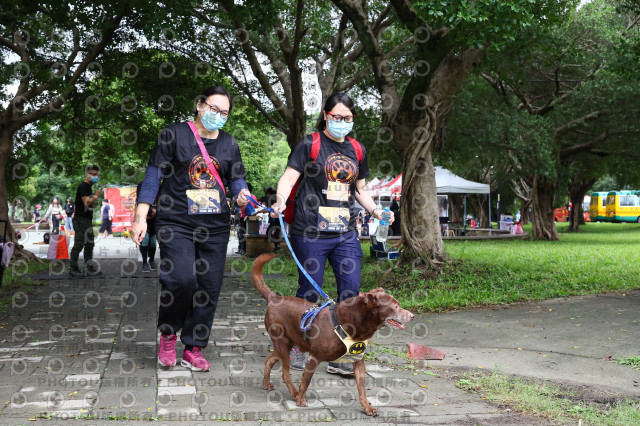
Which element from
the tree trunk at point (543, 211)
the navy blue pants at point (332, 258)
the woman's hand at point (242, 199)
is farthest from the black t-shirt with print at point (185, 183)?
the tree trunk at point (543, 211)

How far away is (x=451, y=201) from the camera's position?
39.8 metres

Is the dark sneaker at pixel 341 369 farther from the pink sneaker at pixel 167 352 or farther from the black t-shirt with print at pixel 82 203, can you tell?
the black t-shirt with print at pixel 82 203

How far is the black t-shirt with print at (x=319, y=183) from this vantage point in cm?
461

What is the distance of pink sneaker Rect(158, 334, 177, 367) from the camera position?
4.68 metres

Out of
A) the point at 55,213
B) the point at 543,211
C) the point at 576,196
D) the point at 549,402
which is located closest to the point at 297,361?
the point at 549,402

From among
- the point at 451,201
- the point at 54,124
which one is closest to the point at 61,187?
the point at 451,201

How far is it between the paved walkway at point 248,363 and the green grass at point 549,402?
15cm

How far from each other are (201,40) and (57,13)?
5649 mm

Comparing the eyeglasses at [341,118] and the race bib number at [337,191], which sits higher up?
the eyeglasses at [341,118]

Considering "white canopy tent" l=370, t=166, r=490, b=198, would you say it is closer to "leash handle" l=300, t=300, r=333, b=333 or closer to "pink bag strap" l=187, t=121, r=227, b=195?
"pink bag strap" l=187, t=121, r=227, b=195

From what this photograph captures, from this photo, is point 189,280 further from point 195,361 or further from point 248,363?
point 248,363

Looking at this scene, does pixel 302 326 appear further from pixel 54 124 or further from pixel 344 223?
pixel 54 124

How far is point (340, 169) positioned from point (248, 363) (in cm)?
174

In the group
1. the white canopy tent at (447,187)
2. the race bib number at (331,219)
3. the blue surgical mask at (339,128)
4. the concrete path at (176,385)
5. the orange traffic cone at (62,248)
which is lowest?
the concrete path at (176,385)
